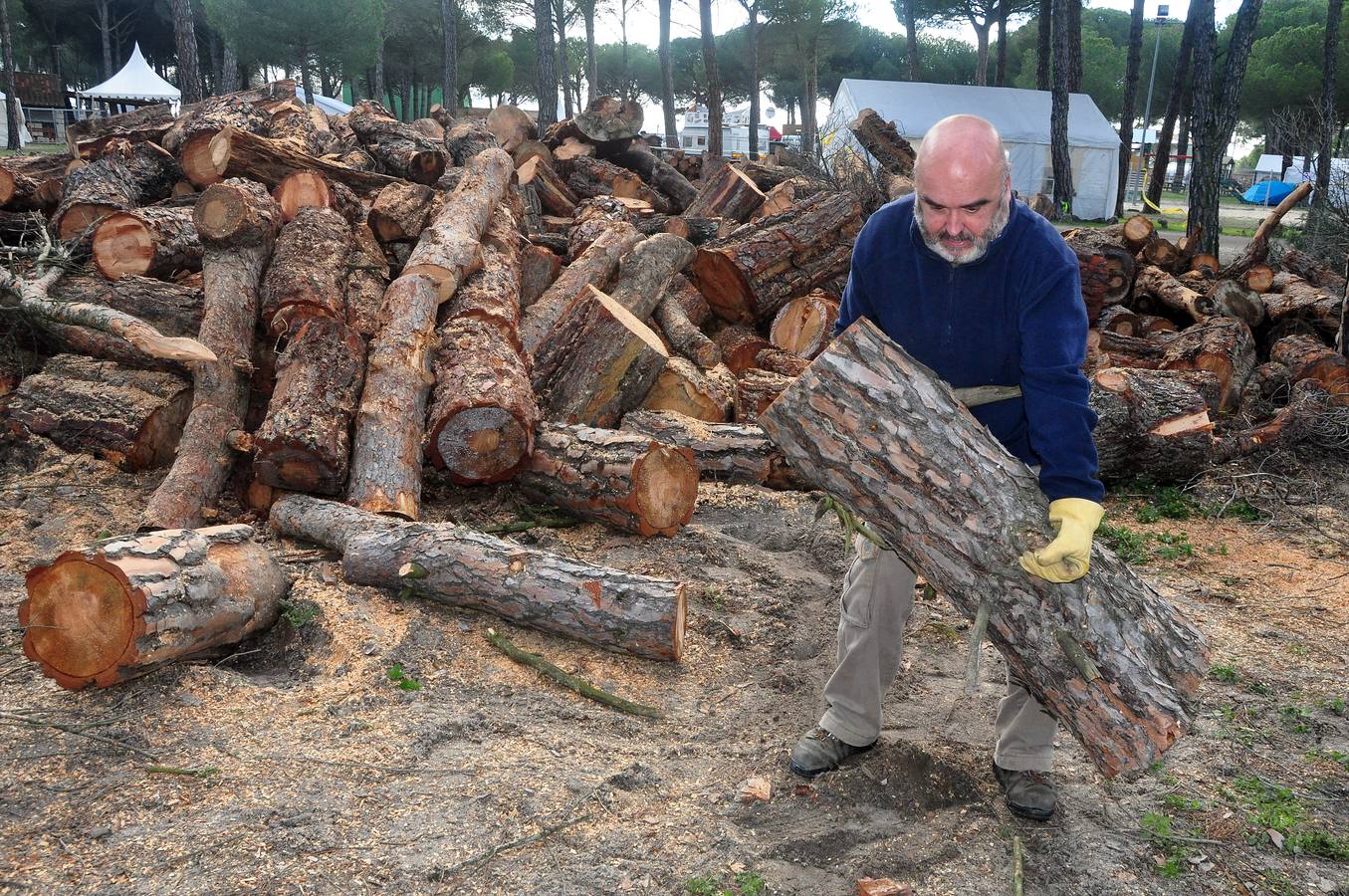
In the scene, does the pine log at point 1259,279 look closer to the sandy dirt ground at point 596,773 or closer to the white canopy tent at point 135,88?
the sandy dirt ground at point 596,773

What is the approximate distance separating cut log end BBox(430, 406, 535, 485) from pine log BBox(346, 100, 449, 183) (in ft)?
14.4

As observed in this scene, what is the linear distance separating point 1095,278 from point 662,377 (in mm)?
4709

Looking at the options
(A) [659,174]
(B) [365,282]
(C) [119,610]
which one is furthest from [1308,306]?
(C) [119,610]

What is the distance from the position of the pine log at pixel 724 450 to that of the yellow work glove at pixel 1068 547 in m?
2.97

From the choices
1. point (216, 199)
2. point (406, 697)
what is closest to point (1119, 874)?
point (406, 697)

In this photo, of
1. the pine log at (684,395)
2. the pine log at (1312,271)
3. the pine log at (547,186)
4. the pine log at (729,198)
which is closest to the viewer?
the pine log at (684,395)

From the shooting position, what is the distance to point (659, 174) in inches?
458

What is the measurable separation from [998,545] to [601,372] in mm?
3271

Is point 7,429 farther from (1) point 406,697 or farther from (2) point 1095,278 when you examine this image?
(2) point 1095,278

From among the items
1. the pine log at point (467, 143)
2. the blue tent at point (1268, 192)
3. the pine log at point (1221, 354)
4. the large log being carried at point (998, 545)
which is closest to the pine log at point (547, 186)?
the pine log at point (467, 143)

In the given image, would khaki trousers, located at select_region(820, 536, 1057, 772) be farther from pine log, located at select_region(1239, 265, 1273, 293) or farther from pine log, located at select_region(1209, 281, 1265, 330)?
pine log, located at select_region(1239, 265, 1273, 293)

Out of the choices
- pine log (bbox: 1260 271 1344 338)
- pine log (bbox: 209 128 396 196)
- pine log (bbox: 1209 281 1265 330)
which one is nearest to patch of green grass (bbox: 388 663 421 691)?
pine log (bbox: 209 128 396 196)

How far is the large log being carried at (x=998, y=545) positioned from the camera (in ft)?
7.93

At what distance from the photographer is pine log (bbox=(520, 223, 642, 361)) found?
5695mm
